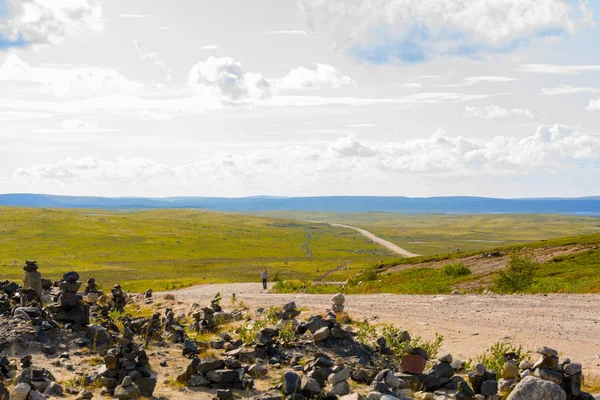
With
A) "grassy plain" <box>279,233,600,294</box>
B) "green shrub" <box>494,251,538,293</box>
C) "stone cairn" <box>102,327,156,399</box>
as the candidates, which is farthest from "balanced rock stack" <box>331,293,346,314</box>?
"green shrub" <box>494,251,538,293</box>

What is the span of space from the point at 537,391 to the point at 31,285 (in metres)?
28.4

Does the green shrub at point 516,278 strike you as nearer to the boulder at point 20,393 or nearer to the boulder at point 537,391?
the boulder at point 537,391

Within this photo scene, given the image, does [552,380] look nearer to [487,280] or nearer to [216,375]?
[216,375]

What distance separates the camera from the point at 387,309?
33688 millimetres

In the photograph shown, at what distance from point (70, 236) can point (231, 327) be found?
185 metres

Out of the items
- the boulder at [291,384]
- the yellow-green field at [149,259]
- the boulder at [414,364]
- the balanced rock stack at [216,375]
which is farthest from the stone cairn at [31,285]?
the yellow-green field at [149,259]

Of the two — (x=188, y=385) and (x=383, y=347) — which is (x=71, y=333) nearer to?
(x=188, y=385)

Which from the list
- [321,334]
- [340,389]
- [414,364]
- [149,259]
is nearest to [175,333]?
[321,334]

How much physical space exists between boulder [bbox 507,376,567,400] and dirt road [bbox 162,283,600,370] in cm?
657

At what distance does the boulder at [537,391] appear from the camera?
14223 millimetres

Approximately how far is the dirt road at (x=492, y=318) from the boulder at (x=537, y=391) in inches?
259

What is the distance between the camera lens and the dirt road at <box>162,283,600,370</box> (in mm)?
23297

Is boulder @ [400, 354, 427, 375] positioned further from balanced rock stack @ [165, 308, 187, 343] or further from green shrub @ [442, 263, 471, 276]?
green shrub @ [442, 263, 471, 276]

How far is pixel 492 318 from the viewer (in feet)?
95.9
